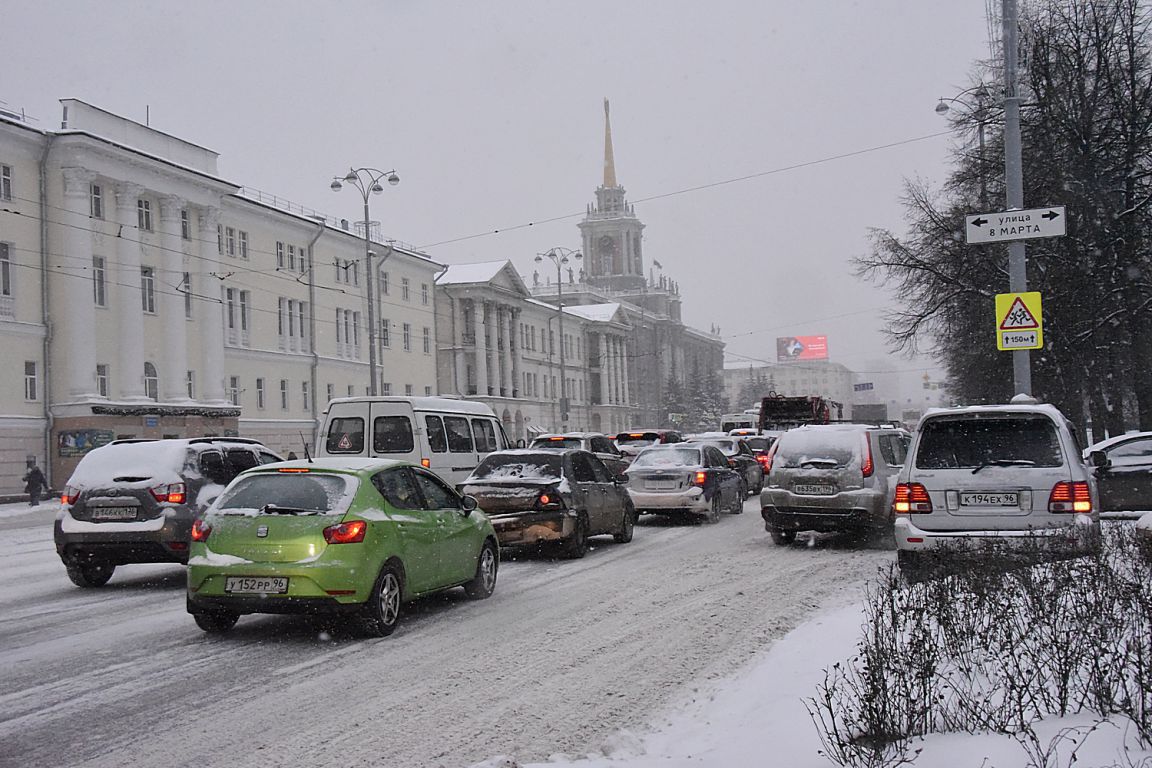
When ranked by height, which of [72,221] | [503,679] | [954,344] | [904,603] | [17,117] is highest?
[17,117]

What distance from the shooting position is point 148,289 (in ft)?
141

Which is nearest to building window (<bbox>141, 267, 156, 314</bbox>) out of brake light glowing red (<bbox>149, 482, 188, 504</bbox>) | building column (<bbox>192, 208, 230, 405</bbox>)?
building column (<bbox>192, 208, 230, 405</bbox>)

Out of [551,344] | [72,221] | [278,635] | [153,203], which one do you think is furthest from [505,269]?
Answer: [278,635]

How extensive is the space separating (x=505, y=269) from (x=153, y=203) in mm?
37296

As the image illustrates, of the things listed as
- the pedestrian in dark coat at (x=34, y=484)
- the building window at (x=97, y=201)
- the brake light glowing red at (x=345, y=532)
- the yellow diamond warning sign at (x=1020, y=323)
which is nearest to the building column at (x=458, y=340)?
the building window at (x=97, y=201)

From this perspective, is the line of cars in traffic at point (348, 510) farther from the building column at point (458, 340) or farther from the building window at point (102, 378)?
the building column at point (458, 340)

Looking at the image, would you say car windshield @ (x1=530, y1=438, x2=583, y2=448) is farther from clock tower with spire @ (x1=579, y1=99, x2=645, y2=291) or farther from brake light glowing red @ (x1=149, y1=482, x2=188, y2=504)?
clock tower with spire @ (x1=579, y1=99, x2=645, y2=291)

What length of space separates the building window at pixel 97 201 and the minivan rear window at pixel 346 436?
2480 centimetres

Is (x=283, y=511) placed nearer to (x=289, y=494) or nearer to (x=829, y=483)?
(x=289, y=494)

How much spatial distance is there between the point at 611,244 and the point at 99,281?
11064 cm

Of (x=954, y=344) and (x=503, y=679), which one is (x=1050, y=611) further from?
(x=954, y=344)

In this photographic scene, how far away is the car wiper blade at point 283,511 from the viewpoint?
8781 mm

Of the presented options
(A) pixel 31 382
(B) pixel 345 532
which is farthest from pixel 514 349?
(B) pixel 345 532

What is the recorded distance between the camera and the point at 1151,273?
28.4 meters
